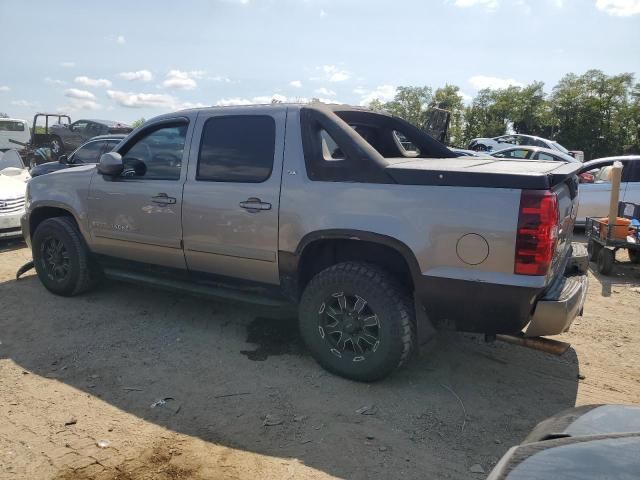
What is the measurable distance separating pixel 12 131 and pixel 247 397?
22.8 m

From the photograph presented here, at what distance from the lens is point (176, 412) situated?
3.28 m

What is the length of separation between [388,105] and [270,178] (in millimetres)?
48044

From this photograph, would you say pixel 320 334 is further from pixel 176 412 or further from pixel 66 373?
pixel 66 373

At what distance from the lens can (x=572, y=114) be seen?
113 ft

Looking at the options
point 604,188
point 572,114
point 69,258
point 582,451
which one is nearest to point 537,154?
point 604,188

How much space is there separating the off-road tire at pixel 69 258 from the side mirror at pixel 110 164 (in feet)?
3.16

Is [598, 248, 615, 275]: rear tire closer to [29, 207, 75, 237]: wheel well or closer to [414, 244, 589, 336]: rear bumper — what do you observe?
[414, 244, 589, 336]: rear bumper

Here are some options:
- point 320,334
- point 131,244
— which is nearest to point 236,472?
point 320,334

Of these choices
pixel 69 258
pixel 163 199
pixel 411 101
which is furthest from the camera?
pixel 411 101

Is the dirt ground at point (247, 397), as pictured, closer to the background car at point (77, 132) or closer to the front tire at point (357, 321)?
the front tire at point (357, 321)

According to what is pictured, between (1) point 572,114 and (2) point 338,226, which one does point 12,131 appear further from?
(1) point 572,114

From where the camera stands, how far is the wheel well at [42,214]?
5332 mm

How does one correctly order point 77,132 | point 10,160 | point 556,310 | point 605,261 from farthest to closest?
point 77,132 < point 10,160 < point 605,261 < point 556,310

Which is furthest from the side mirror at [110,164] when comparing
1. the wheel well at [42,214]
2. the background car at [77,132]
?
the background car at [77,132]
